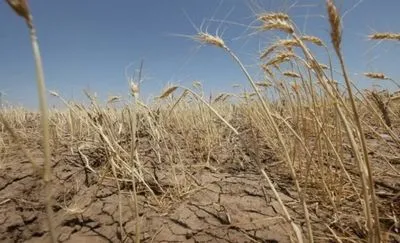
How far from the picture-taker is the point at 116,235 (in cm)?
156

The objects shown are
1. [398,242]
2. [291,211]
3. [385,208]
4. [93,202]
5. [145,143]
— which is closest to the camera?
[398,242]

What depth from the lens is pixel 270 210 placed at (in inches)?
62.8

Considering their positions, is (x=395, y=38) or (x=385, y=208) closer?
(x=385, y=208)

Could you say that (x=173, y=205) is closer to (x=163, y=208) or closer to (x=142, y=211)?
(x=163, y=208)

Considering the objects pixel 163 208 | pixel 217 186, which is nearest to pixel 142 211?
pixel 163 208

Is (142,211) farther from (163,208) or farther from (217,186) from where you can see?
(217,186)

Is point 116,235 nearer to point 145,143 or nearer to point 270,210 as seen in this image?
point 270,210

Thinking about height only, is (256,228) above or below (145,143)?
below

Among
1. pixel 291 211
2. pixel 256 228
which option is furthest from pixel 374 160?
pixel 256 228

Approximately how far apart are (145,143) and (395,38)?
1.72 metres

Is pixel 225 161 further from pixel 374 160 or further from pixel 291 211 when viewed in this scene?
pixel 374 160

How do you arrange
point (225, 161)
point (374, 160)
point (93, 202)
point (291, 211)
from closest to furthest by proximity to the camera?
point (291, 211)
point (93, 202)
point (374, 160)
point (225, 161)

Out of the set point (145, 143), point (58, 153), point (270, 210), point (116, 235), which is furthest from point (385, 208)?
point (58, 153)

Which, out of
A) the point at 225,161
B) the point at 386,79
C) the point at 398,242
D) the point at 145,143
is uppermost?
the point at 386,79
